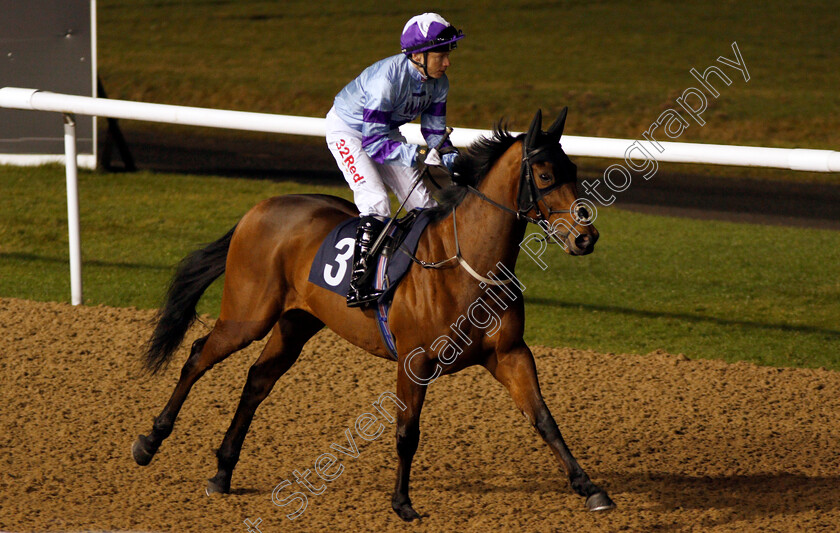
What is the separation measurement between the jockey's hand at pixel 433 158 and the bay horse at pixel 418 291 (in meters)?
0.10

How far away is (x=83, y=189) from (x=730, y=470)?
26.5ft

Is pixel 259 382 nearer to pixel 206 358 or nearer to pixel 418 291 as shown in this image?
pixel 206 358

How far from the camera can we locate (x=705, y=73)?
17422 millimetres

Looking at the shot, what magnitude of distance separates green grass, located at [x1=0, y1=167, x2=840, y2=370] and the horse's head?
111 inches

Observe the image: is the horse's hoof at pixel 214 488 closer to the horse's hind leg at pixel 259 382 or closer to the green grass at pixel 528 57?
the horse's hind leg at pixel 259 382

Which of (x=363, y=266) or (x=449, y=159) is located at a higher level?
(x=449, y=159)

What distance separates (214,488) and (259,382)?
50 cm

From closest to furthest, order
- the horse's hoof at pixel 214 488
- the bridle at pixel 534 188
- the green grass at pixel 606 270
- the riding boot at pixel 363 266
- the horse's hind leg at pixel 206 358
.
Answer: the bridle at pixel 534 188, the riding boot at pixel 363 266, the horse's hoof at pixel 214 488, the horse's hind leg at pixel 206 358, the green grass at pixel 606 270

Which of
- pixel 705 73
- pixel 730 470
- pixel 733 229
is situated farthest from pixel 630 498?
pixel 705 73

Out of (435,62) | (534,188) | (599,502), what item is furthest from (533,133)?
(599,502)

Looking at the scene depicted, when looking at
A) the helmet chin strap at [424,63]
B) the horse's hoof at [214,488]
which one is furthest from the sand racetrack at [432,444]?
the helmet chin strap at [424,63]

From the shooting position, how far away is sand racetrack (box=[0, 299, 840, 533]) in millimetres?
4109

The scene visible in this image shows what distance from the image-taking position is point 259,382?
15.1 feet

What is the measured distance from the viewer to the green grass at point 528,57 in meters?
15.7
